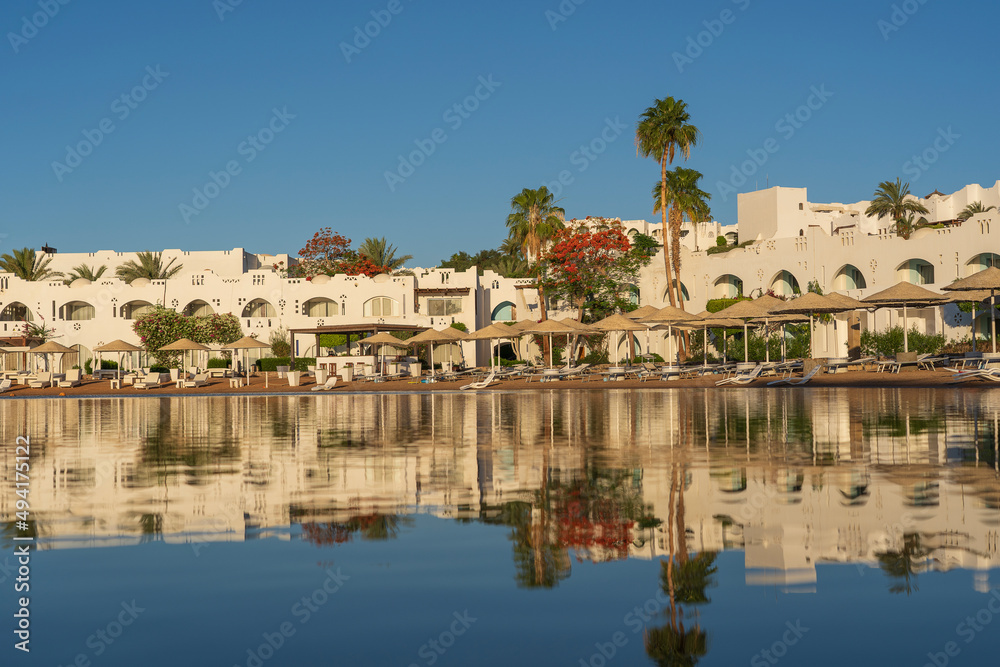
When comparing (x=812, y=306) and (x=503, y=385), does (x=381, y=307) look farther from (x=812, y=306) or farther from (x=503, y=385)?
(x=812, y=306)

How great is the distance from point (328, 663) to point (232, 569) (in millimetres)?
1952

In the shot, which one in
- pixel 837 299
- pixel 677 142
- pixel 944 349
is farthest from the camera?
pixel 677 142

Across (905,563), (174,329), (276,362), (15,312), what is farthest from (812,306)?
(15,312)

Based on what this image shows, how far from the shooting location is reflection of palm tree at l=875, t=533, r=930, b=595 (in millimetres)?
5117

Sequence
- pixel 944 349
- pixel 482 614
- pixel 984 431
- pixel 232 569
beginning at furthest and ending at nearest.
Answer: pixel 944 349
pixel 984 431
pixel 232 569
pixel 482 614

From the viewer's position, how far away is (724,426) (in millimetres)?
15484

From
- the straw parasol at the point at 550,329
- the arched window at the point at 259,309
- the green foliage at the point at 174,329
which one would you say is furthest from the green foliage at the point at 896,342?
the arched window at the point at 259,309

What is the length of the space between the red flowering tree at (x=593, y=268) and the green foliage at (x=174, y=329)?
1724 cm

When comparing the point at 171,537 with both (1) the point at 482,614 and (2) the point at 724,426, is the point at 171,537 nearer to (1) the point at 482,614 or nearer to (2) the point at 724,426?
A: (1) the point at 482,614

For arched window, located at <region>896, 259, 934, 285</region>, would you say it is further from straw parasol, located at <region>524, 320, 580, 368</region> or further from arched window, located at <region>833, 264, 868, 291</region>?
straw parasol, located at <region>524, 320, 580, 368</region>

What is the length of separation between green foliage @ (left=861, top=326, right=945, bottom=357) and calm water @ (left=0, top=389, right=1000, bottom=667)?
2746 centimetres

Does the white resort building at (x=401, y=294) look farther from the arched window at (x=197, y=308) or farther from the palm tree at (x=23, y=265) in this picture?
the palm tree at (x=23, y=265)

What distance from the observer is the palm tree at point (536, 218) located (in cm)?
A: 5159

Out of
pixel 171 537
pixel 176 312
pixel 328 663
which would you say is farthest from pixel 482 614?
pixel 176 312
